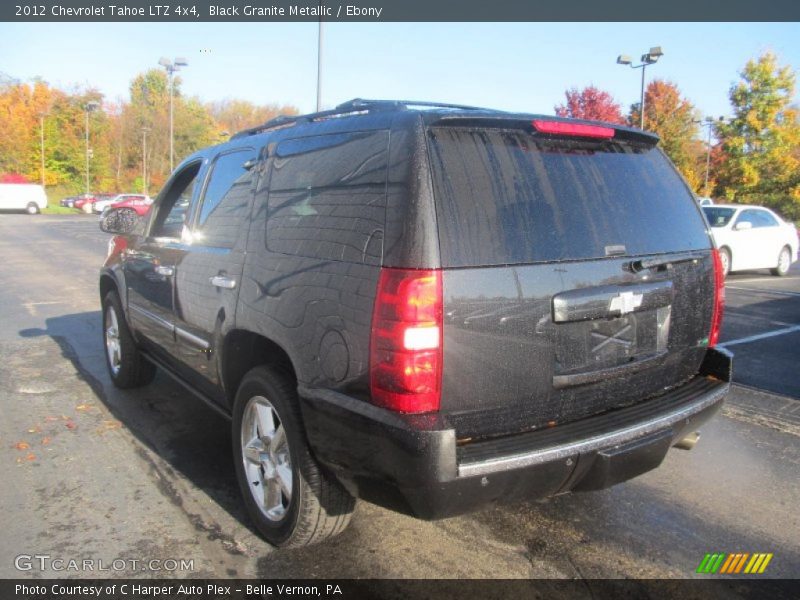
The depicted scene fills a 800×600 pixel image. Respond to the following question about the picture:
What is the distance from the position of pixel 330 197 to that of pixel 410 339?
0.80 meters

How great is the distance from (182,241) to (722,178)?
4017 centimetres

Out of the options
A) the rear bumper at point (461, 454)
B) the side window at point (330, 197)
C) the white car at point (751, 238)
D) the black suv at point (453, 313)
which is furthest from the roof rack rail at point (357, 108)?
the white car at point (751, 238)

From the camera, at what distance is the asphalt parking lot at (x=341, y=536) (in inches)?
114

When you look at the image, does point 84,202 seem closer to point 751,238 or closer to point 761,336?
point 751,238

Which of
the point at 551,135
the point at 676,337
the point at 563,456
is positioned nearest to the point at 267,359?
the point at 563,456

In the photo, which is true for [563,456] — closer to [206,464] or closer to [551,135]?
[551,135]

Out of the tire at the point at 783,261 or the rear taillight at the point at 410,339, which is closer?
the rear taillight at the point at 410,339

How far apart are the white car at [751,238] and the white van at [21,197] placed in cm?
4485

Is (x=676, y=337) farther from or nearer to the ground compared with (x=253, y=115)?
nearer to the ground

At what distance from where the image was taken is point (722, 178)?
37969 millimetres

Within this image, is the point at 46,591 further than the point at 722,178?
No

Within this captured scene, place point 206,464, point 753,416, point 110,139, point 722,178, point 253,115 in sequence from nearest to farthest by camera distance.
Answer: point 206,464, point 753,416, point 722,178, point 110,139, point 253,115

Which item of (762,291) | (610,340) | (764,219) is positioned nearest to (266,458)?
(610,340)

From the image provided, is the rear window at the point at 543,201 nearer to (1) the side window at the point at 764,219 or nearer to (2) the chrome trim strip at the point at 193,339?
(2) the chrome trim strip at the point at 193,339
